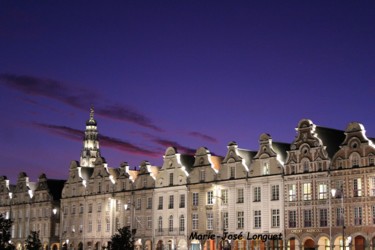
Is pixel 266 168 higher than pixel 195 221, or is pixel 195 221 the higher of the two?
pixel 266 168

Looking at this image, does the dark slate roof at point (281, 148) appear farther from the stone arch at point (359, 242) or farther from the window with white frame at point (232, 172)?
the stone arch at point (359, 242)

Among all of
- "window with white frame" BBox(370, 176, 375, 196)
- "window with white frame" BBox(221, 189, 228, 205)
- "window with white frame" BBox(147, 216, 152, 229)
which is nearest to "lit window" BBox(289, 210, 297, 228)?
"window with white frame" BBox(370, 176, 375, 196)

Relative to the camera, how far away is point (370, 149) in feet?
248

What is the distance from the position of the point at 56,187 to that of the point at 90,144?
44.9 meters

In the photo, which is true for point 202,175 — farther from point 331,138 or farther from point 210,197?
point 331,138

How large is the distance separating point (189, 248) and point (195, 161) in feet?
38.0

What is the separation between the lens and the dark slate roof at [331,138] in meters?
81.5

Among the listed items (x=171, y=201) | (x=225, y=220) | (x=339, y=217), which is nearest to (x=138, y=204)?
(x=171, y=201)

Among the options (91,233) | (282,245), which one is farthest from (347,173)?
(91,233)

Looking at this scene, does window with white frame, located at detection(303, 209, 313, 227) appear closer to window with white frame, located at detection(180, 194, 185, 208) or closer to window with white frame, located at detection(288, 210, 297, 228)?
window with white frame, located at detection(288, 210, 297, 228)

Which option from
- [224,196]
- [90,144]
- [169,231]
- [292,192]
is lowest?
[169,231]

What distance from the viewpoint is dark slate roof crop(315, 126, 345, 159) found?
8150cm

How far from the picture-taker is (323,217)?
7894cm

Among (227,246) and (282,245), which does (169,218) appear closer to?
(227,246)
